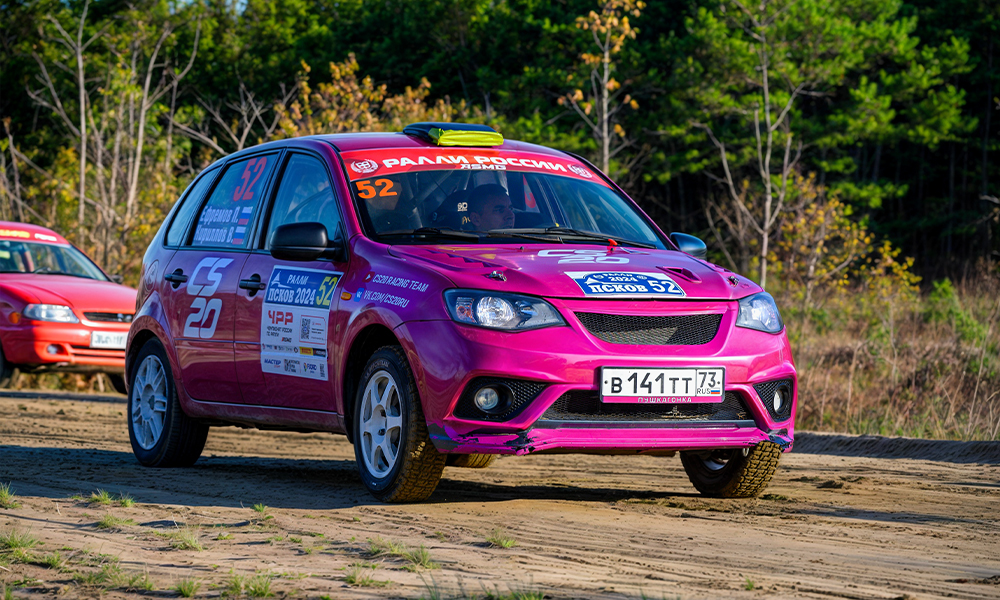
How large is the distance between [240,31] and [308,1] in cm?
336

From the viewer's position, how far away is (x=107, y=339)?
41.2 feet

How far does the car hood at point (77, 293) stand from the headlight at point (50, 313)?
0.18 feet

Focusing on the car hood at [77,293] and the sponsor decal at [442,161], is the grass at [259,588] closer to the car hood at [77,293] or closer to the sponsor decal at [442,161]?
the sponsor decal at [442,161]

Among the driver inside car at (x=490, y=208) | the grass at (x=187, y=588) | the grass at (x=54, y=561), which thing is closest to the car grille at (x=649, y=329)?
the driver inside car at (x=490, y=208)

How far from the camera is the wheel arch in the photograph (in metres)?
5.82

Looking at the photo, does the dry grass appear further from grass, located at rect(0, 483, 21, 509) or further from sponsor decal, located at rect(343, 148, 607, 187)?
grass, located at rect(0, 483, 21, 509)

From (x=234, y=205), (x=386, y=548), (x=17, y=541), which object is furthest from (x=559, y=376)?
(x=234, y=205)

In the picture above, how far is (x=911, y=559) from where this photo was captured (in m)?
4.50

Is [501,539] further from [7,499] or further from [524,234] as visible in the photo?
[7,499]

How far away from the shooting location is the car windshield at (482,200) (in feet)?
20.3

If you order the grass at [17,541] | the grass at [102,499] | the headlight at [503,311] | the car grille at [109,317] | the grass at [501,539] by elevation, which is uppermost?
the headlight at [503,311]

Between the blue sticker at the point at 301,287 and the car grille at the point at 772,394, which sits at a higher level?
the blue sticker at the point at 301,287

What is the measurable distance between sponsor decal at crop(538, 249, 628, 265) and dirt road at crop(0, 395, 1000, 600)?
1141 millimetres

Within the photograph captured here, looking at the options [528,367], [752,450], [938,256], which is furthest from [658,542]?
[938,256]
